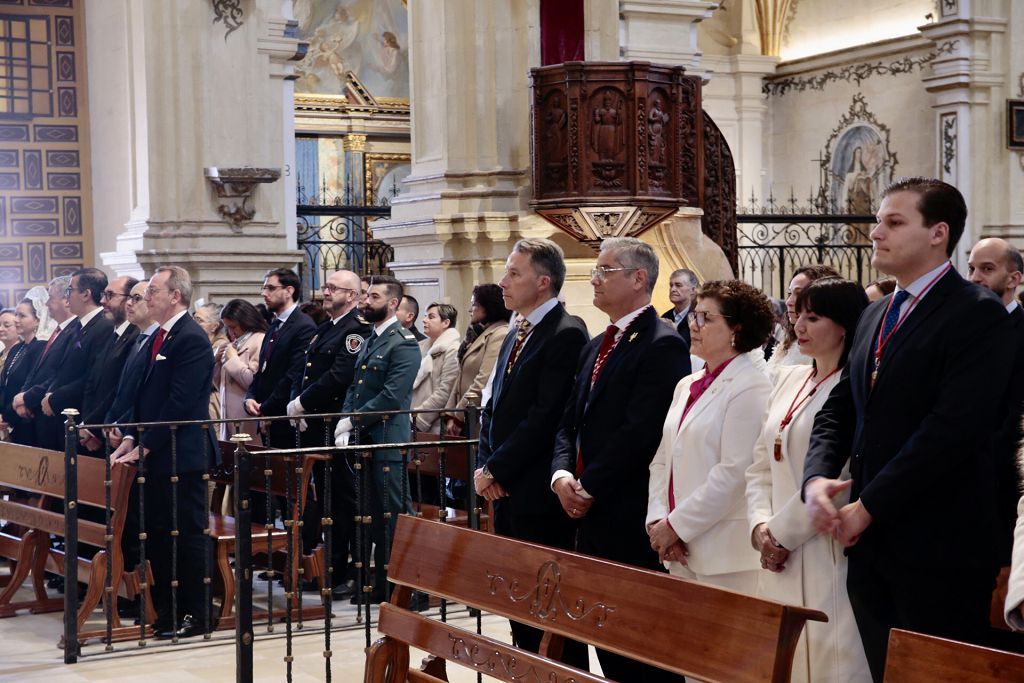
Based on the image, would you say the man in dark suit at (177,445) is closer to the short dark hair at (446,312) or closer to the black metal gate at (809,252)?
the short dark hair at (446,312)

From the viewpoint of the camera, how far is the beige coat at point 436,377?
25.5 ft

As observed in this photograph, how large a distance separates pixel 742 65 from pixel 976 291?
16.5 metres

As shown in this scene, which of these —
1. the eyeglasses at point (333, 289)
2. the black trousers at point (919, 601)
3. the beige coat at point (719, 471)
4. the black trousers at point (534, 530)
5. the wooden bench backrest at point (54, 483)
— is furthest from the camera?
the eyeglasses at point (333, 289)

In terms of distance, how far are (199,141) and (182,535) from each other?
5315 mm

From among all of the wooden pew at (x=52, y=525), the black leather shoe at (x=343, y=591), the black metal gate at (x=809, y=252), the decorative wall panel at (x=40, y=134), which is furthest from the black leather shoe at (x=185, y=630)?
the black metal gate at (x=809, y=252)

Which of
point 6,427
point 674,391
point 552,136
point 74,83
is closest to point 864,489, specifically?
point 674,391

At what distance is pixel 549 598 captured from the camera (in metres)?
3.44

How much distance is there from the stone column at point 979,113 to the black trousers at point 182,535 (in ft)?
36.8

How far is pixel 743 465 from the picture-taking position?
12.8ft

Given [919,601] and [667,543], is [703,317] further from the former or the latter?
[919,601]

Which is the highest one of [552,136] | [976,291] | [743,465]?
[552,136]

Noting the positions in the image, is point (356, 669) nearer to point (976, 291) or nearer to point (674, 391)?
point (674, 391)

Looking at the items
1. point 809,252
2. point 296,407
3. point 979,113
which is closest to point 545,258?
point 296,407

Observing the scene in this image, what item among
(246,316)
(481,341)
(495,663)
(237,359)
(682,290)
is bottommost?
(495,663)
